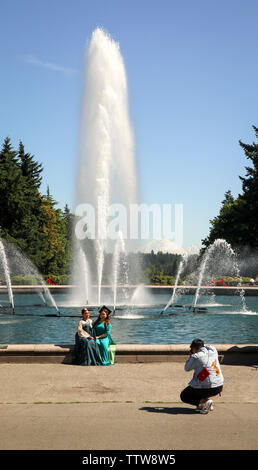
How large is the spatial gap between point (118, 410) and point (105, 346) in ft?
12.1

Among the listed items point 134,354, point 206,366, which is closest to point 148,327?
point 134,354

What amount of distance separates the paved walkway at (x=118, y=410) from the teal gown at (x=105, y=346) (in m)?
0.40

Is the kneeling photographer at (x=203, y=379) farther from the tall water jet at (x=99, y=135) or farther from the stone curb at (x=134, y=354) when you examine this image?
the tall water jet at (x=99, y=135)

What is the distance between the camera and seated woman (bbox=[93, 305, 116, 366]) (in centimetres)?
1170

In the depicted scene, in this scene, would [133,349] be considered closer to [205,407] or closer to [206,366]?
[206,366]

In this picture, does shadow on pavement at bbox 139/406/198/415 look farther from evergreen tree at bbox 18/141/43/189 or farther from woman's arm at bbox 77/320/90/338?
evergreen tree at bbox 18/141/43/189

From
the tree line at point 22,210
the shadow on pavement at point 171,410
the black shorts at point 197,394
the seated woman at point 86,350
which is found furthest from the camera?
the tree line at point 22,210

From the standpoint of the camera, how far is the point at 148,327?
23.1 metres

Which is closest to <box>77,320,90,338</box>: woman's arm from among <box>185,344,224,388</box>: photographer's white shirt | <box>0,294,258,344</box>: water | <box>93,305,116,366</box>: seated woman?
<box>93,305,116,366</box>: seated woman

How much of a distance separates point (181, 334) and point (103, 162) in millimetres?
19370

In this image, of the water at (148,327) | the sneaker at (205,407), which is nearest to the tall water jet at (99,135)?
the water at (148,327)

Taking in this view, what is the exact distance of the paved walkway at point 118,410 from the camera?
6.58m

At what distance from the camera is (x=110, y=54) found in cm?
3825
